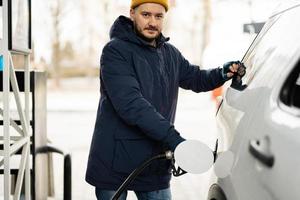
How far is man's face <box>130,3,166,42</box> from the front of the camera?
246 cm

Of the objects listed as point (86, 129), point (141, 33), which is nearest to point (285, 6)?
point (141, 33)

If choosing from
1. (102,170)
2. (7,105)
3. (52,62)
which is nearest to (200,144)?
(102,170)

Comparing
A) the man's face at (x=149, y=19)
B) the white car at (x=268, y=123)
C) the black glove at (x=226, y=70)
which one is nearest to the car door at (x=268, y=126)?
the white car at (x=268, y=123)

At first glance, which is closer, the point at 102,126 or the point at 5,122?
the point at 102,126

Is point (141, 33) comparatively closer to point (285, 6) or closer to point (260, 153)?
point (285, 6)

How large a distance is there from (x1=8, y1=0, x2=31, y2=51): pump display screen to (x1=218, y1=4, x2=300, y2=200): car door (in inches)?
61.1

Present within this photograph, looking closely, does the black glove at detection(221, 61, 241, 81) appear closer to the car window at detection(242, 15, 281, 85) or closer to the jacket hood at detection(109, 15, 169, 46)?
the car window at detection(242, 15, 281, 85)

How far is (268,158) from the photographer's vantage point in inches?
55.9

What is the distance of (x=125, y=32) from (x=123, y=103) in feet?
1.24

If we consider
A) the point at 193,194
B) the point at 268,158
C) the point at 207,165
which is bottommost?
the point at 193,194

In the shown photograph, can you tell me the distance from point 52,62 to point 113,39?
24.6 m

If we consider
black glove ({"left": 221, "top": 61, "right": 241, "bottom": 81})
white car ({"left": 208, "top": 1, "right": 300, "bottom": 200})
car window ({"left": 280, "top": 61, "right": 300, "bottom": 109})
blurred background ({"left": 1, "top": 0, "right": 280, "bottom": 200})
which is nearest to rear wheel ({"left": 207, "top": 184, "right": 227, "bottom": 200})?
white car ({"left": 208, "top": 1, "right": 300, "bottom": 200})

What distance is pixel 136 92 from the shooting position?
2.34 metres

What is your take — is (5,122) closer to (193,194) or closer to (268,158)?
(268,158)
